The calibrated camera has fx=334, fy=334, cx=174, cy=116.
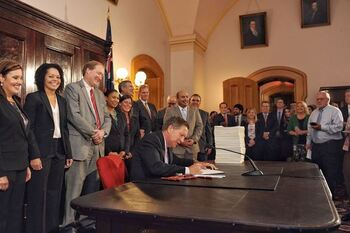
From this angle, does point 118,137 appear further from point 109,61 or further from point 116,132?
point 109,61

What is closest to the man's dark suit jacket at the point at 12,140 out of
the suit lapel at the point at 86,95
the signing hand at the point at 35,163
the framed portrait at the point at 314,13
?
the signing hand at the point at 35,163

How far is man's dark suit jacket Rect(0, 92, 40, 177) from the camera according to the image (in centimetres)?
225

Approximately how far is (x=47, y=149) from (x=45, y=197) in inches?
15.5

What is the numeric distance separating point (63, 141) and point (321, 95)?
131 inches

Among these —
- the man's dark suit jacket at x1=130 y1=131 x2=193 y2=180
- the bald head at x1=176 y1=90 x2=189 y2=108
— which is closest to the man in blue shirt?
the bald head at x1=176 y1=90 x2=189 y2=108

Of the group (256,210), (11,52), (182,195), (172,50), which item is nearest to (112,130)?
(11,52)

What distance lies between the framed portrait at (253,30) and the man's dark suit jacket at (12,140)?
661 cm

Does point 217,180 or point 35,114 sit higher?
point 35,114

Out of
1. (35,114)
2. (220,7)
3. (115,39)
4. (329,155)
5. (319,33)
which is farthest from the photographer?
(220,7)

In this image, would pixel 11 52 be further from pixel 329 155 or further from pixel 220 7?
pixel 220 7

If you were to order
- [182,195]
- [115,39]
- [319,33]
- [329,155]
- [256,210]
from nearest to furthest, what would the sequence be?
[256,210] → [182,195] → [329,155] → [115,39] → [319,33]

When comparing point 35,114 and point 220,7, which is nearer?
point 35,114

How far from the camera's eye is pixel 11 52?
138 inches

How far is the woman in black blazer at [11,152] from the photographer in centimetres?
222
